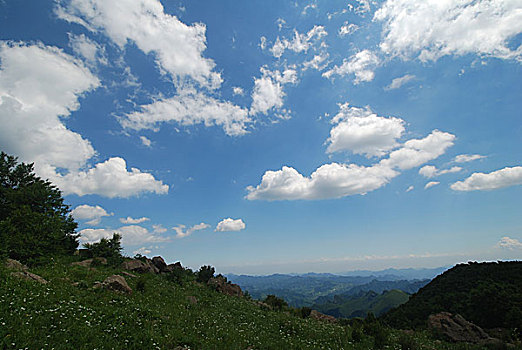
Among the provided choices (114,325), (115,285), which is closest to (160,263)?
(115,285)

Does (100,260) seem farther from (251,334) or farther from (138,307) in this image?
(251,334)

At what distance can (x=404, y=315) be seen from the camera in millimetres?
37438

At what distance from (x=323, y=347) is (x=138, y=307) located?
34.5 ft

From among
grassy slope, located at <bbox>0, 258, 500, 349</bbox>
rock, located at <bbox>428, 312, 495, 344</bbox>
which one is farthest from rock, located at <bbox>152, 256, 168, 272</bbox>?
rock, located at <bbox>428, 312, 495, 344</bbox>

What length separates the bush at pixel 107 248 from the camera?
94.5 ft

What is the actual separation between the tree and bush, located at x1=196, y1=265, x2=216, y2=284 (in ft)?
54.4

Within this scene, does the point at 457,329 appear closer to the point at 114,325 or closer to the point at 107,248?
the point at 114,325

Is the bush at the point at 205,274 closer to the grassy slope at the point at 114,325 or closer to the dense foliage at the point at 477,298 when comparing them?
the grassy slope at the point at 114,325

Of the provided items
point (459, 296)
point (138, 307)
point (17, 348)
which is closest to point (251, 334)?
point (138, 307)

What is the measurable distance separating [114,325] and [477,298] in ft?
154

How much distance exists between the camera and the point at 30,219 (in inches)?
859

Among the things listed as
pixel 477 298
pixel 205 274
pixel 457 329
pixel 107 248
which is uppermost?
pixel 107 248

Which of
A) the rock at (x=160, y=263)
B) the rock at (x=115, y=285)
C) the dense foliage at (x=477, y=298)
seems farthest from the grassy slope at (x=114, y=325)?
the rock at (x=160, y=263)

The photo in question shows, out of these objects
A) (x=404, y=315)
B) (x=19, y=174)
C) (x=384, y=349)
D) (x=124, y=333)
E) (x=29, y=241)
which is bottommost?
(x=404, y=315)
